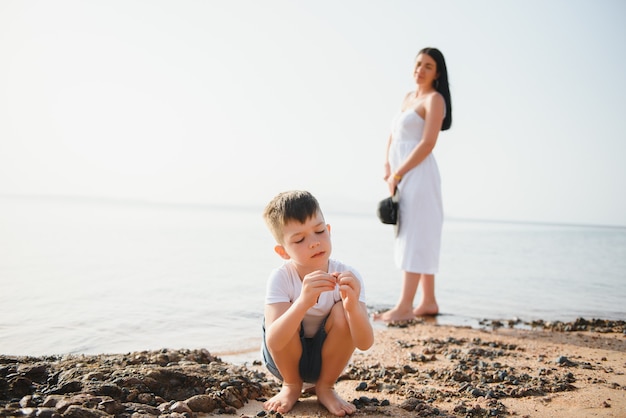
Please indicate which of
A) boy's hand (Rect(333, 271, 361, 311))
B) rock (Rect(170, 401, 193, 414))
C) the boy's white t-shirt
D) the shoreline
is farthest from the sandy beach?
boy's hand (Rect(333, 271, 361, 311))

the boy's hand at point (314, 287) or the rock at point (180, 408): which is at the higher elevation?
the boy's hand at point (314, 287)

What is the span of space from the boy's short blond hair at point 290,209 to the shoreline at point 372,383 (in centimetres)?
91

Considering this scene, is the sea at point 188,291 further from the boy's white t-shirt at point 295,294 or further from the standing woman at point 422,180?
the boy's white t-shirt at point 295,294

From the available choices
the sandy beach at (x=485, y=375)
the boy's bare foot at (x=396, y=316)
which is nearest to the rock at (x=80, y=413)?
the sandy beach at (x=485, y=375)

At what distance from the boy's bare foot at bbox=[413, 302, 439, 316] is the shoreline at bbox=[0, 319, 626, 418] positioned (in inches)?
56.8

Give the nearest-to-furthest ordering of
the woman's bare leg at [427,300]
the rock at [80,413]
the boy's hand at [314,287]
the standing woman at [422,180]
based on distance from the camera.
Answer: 1. the rock at [80,413]
2. the boy's hand at [314,287]
3. the standing woman at [422,180]
4. the woman's bare leg at [427,300]

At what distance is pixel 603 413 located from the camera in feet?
8.40

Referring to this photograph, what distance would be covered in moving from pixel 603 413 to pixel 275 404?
1672mm

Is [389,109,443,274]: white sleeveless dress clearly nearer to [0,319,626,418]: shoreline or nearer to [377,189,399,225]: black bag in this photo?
[377,189,399,225]: black bag

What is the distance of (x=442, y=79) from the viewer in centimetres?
560

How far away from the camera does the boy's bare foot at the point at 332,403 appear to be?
2.52m

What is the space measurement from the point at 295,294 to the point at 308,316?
0.14m

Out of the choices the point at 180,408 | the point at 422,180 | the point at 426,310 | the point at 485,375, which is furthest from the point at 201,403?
the point at 422,180

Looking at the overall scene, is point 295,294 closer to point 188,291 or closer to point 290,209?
point 290,209
